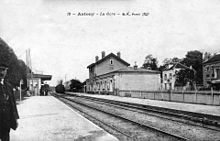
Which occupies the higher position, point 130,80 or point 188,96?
point 130,80

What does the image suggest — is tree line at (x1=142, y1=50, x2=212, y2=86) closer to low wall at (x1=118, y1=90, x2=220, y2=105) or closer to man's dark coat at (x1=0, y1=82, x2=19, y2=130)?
low wall at (x1=118, y1=90, x2=220, y2=105)

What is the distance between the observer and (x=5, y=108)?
4.68m

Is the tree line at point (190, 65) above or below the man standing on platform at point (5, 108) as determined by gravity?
above

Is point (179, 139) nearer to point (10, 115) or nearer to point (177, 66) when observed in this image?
point (10, 115)

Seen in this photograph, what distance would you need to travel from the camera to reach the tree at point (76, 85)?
69.5m

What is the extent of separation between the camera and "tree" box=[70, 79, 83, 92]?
69488 mm

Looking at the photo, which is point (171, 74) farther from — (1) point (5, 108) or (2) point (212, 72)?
(1) point (5, 108)

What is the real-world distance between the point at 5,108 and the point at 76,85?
2625 inches

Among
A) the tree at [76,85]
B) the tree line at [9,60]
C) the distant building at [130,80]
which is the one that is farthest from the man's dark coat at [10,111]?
the tree at [76,85]

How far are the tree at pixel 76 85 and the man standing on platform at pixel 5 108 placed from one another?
212 ft

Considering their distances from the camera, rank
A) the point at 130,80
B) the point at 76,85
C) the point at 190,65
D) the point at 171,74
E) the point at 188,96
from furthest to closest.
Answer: the point at 76,85, the point at 171,74, the point at 190,65, the point at 130,80, the point at 188,96

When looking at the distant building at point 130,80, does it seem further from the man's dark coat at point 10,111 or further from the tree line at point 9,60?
the man's dark coat at point 10,111

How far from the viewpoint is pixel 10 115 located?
4770 millimetres

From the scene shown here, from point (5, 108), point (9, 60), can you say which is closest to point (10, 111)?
point (5, 108)
